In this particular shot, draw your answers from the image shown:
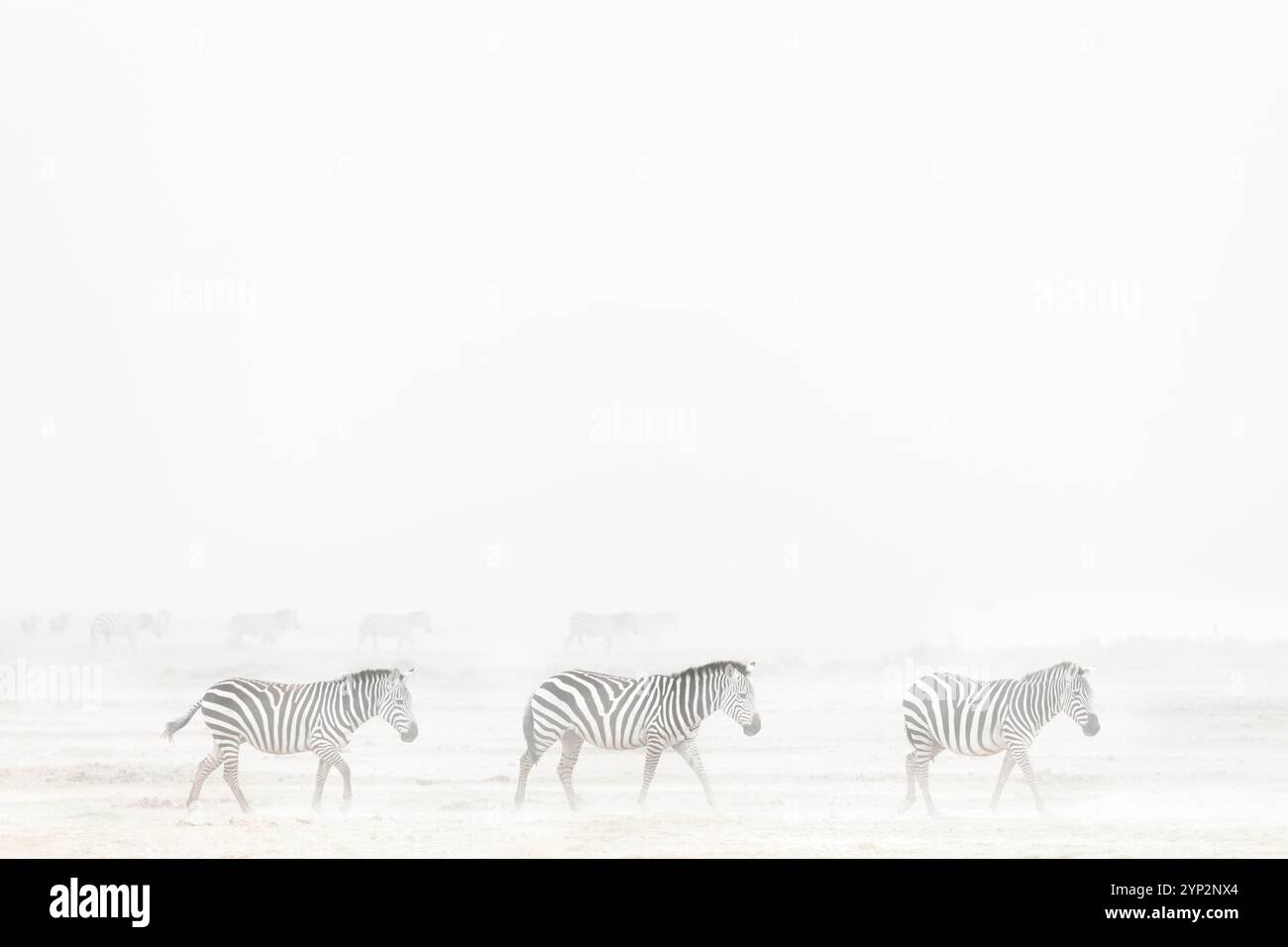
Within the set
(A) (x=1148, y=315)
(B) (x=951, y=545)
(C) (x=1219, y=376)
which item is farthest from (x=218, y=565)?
(A) (x=1148, y=315)

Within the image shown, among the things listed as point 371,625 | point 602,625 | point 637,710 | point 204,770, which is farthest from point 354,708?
point 602,625

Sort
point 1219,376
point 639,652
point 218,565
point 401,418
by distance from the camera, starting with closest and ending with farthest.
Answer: point 639,652 → point 218,565 → point 1219,376 → point 401,418

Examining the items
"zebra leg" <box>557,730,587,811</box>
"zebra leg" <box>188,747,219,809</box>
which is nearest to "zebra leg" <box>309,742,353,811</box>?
"zebra leg" <box>188,747,219,809</box>

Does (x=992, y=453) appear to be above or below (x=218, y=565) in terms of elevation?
above

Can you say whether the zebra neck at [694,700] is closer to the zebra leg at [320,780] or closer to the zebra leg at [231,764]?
the zebra leg at [320,780]

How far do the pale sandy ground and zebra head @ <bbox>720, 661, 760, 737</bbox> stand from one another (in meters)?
1.24

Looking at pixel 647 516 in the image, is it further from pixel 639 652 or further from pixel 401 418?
pixel 639 652

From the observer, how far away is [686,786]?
2175 cm

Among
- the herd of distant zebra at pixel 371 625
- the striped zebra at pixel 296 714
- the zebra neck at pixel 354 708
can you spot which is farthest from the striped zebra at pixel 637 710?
the herd of distant zebra at pixel 371 625

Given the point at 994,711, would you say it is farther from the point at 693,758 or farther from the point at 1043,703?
the point at 693,758

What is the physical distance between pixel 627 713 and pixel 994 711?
4.26 m

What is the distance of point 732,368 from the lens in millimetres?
158375

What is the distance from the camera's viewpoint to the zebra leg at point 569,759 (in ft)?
61.3

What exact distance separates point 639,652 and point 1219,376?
101 metres
